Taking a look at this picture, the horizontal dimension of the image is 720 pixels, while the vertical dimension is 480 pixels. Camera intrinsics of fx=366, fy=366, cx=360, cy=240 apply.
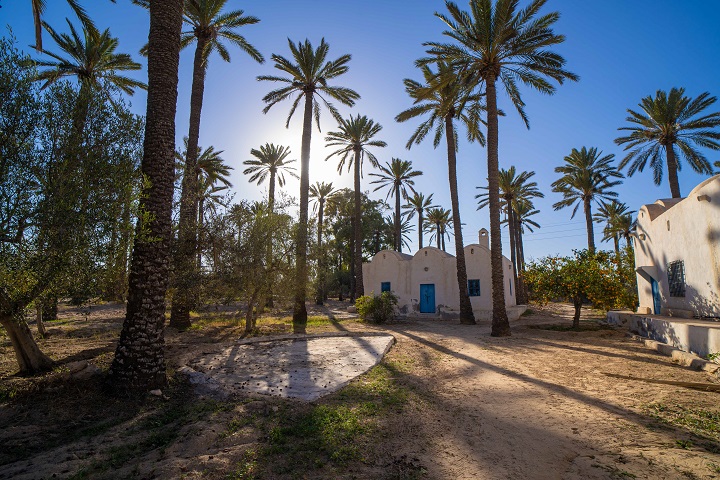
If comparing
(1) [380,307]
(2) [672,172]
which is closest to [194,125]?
(1) [380,307]

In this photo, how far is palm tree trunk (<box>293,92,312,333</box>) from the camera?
15586 mm

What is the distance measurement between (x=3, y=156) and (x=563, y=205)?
3903cm

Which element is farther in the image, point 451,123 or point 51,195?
point 451,123

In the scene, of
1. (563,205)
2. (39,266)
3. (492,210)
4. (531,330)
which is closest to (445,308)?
(531,330)

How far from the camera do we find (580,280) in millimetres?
16938

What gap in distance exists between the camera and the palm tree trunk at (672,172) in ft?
75.5

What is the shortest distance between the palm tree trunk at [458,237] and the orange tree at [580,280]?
11.7 feet

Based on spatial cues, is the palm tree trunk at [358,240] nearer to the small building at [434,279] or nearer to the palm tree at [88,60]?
the small building at [434,279]

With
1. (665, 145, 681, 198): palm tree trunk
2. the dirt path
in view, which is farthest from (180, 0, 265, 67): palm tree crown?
A: (665, 145, 681, 198): palm tree trunk

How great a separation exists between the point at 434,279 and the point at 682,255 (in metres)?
14.5

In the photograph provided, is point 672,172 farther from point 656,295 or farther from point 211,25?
point 211,25

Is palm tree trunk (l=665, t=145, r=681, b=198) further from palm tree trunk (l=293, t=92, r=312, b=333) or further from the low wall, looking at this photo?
palm tree trunk (l=293, t=92, r=312, b=333)

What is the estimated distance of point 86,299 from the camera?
6.68 metres

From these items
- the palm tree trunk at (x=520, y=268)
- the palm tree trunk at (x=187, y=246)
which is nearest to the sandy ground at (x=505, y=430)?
the palm tree trunk at (x=187, y=246)
